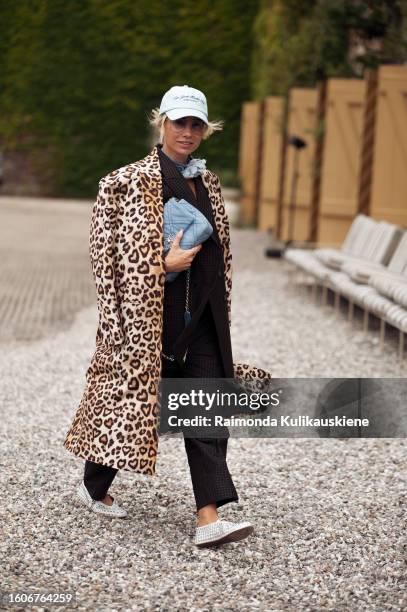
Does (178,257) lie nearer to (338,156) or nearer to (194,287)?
(194,287)

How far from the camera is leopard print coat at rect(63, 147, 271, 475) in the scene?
4035 millimetres

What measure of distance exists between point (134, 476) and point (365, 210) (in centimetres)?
869

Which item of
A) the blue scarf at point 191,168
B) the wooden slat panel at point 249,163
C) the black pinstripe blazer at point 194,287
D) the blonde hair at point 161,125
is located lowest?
the wooden slat panel at point 249,163

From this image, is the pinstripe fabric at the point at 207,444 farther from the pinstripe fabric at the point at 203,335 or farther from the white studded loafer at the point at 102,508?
the white studded loafer at the point at 102,508

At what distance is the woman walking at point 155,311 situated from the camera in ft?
13.3

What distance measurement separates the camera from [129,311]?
4.07m

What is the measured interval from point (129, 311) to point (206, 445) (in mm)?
512

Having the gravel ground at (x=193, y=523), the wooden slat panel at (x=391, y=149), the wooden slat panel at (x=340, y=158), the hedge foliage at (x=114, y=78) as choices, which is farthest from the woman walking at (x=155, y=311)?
the hedge foliage at (x=114, y=78)

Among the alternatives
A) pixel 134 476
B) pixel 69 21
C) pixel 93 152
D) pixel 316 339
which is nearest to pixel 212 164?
pixel 93 152

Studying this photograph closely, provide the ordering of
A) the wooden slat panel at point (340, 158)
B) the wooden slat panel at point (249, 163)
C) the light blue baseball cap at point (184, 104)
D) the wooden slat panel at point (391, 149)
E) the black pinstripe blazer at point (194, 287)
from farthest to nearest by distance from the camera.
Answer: the wooden slat panel at point (249, 163), the wooden slat panel at point (340, 158), the wooden slat panel at point (391, 149), the black pinstripe blazer at point (194, 287), the light blue baseball cap at point (184, 104)

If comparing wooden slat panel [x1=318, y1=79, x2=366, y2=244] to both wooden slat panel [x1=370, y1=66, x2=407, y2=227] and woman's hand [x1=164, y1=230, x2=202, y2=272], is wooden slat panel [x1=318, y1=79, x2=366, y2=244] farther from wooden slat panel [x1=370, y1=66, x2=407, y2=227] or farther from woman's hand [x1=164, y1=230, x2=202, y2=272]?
woman's hand [x1=164, y1=230, x2=202, y2=272]

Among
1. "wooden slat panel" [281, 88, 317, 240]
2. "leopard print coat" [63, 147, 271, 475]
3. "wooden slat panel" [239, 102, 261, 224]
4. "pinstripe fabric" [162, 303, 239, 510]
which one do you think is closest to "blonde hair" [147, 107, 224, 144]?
"leopard print coat" [63, 147, 271, 475]

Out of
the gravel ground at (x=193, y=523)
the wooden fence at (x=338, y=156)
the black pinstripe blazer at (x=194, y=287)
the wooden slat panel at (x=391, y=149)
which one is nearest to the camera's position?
the gravel ground at (x=193, y=523)

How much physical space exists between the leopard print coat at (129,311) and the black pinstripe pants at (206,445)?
0.12 meters
